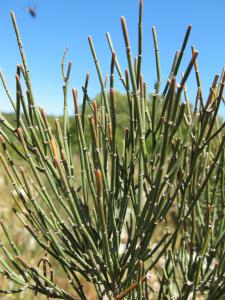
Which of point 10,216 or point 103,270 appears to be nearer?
point 103,270

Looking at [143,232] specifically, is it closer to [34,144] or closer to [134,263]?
[134,263]

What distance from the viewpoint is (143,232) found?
Result: 91cm

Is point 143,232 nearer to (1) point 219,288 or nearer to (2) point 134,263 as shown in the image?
(2) point 134,263

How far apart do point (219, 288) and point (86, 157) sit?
1.51ft

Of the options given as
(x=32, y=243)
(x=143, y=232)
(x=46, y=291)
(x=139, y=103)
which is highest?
(x=139, y=103)

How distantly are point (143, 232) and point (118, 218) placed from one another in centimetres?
11

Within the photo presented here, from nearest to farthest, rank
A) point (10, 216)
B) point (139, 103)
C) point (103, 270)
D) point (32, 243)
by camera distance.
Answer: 1. point (139, 103)
2. point (103, 270)
3. point (32, 243)
4. point (10, 216)

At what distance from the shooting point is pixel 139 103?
0.84m

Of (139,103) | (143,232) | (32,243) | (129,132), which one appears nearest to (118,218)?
(143,232)

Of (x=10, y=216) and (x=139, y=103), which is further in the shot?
(x=10, y=216)

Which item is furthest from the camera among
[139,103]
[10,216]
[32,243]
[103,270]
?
[10,216]

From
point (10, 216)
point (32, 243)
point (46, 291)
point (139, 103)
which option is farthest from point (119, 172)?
point (10, 216)

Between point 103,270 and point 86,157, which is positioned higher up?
point 86,157

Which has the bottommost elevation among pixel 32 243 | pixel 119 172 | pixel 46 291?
pixel 32 243
